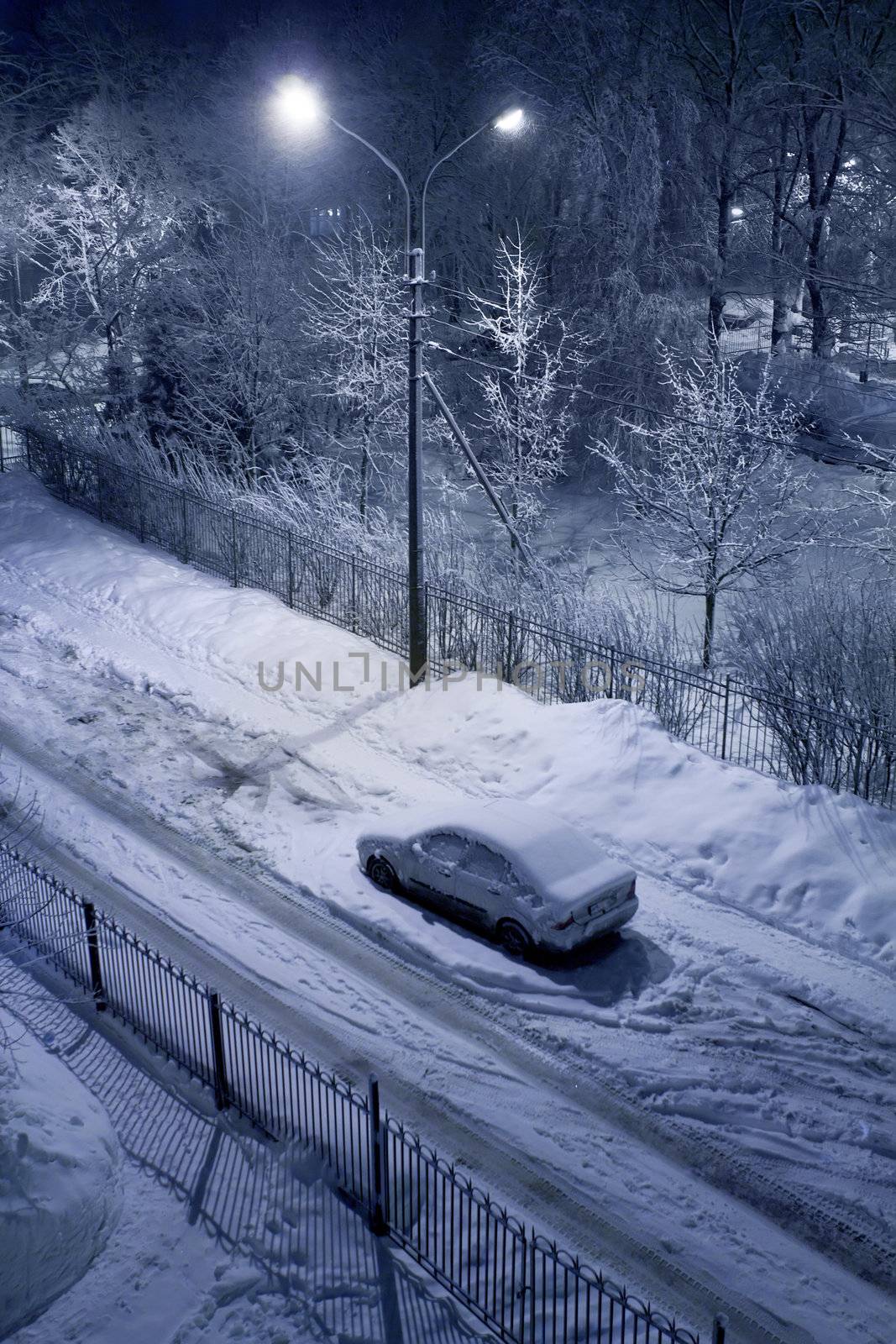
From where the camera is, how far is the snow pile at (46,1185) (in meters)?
→ 7.62

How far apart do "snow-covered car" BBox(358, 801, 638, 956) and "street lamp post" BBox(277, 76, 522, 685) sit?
208 inches

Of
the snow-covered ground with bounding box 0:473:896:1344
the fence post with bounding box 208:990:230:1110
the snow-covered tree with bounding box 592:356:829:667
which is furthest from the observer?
the snow-covered tree with bounding box 592:356:829:667

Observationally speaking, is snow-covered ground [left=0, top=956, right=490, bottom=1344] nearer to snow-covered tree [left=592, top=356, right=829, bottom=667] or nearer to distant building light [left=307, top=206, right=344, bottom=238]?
snow-covered tree [left=592, top=356, right=829, bottom=667]

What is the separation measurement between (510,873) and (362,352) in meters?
21.2

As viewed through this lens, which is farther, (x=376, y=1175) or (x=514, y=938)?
(x=514, y=938)

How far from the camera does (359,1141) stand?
8.19m

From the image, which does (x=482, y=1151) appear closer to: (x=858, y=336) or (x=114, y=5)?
(x=858, y=336)

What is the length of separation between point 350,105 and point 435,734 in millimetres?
29149

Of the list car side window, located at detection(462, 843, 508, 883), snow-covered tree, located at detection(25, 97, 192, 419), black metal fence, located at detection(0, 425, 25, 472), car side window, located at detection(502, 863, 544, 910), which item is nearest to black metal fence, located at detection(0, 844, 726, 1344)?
car side window, located at detection(502, 863, 544, 910)

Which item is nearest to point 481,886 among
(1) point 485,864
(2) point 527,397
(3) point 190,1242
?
(1) point 485,864

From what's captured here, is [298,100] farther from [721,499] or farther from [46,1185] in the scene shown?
[46,1185]

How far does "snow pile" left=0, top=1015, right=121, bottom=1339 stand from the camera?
25.0 ft

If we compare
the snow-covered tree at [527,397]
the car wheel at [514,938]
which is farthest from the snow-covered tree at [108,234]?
the car wheel at [514,938]

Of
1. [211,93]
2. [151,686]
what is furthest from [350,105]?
[151,686]
